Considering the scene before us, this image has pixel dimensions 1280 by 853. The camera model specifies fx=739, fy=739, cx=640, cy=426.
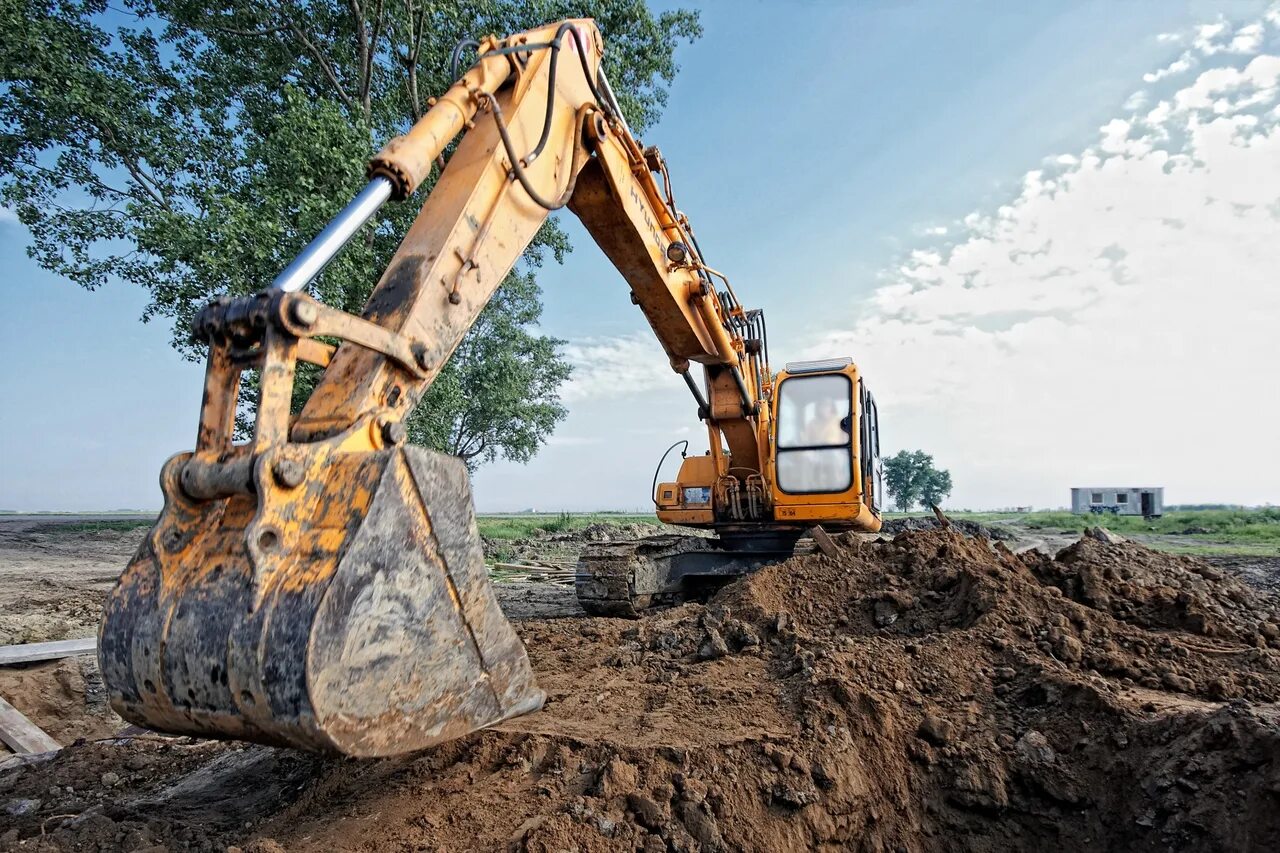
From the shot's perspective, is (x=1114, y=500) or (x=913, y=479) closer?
(x=1114, y=500)

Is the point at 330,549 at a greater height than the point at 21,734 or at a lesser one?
greater

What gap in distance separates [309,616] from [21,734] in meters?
4.68

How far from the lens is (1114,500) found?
5781cm

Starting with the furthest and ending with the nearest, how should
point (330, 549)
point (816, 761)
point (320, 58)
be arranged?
point (320, 58)
point (816, 761)
point (330, 549)

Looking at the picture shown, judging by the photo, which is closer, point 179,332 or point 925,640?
point 925,640

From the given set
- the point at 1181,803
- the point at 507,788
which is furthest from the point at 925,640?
the point at 507,788

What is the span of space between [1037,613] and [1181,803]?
175 centimetres

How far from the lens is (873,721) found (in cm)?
349

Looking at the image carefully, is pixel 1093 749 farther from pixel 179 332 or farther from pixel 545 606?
pixel 179 332

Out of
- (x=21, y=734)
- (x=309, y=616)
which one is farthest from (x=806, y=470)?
(x=21, y=734)

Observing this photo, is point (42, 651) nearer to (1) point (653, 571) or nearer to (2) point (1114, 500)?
(1) point (653, 571)

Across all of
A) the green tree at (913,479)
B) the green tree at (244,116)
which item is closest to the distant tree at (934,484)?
the green tree at (913,479)

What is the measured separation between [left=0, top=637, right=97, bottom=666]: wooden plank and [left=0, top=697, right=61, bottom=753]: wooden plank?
0.81 m

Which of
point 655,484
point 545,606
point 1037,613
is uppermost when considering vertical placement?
point 655,484
